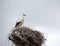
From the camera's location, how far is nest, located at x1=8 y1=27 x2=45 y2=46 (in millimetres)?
1690

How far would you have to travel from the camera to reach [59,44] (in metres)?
2.80

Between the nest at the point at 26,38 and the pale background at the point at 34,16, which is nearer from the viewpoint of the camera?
the nest at the point at 26,38

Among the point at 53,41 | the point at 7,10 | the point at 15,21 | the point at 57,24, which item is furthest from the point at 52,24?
the point at 7,10

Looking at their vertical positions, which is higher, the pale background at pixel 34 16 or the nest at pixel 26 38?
the pale background at pixel 34 16

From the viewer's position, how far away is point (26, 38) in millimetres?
1689

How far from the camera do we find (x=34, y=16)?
9.97 feet

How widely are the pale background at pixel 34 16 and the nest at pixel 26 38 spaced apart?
3.59ft

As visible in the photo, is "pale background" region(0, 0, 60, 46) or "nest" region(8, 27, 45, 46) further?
"pale background" region(0, 0, 60, 46)

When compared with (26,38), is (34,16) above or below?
above

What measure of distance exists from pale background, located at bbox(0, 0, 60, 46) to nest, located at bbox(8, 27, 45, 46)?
110cm

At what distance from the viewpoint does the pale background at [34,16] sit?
289 cm

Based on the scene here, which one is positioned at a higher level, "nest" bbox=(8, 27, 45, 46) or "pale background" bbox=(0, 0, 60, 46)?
"pale background" bbox=(0, 0, 60, 46)

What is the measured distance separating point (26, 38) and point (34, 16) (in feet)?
4.55

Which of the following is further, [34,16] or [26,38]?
[34,16]
